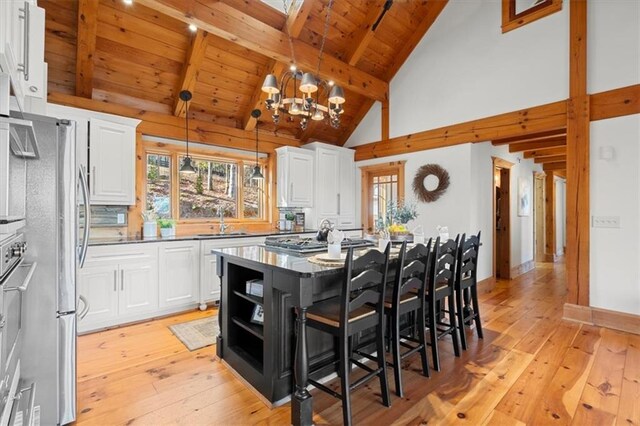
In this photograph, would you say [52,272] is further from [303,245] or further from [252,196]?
[252,196]

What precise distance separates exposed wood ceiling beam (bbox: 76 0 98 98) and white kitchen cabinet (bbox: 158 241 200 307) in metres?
2.16

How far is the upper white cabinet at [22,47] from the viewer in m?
1.22

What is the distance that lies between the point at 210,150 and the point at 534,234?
7.07 metres

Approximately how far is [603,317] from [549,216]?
504 cm

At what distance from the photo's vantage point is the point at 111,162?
367 cm

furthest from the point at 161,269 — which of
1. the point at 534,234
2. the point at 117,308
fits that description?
the point at 534,234

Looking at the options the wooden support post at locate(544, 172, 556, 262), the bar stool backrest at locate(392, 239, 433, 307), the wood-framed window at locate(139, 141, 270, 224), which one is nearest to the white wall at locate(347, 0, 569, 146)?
the wood-framed window at locate(139, 141, 270, 224)

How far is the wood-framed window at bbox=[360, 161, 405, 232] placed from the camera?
5648mm

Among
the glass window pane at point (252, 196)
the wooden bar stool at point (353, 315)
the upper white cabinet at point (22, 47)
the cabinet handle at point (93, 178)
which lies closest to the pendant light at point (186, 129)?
the cabinet handle at point (93, 178)

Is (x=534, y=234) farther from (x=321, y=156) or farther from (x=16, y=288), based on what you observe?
(x=16, y=288)

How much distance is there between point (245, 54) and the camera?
4.47m

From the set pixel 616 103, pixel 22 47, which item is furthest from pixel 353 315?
pixel 616 103

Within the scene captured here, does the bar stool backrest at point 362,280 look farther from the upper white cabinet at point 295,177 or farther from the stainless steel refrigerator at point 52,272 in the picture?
the upper white cabinet at point 295,177

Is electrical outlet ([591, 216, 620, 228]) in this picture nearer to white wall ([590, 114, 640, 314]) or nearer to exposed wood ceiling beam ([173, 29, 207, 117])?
white wall ([590, 114, 640, 314])
